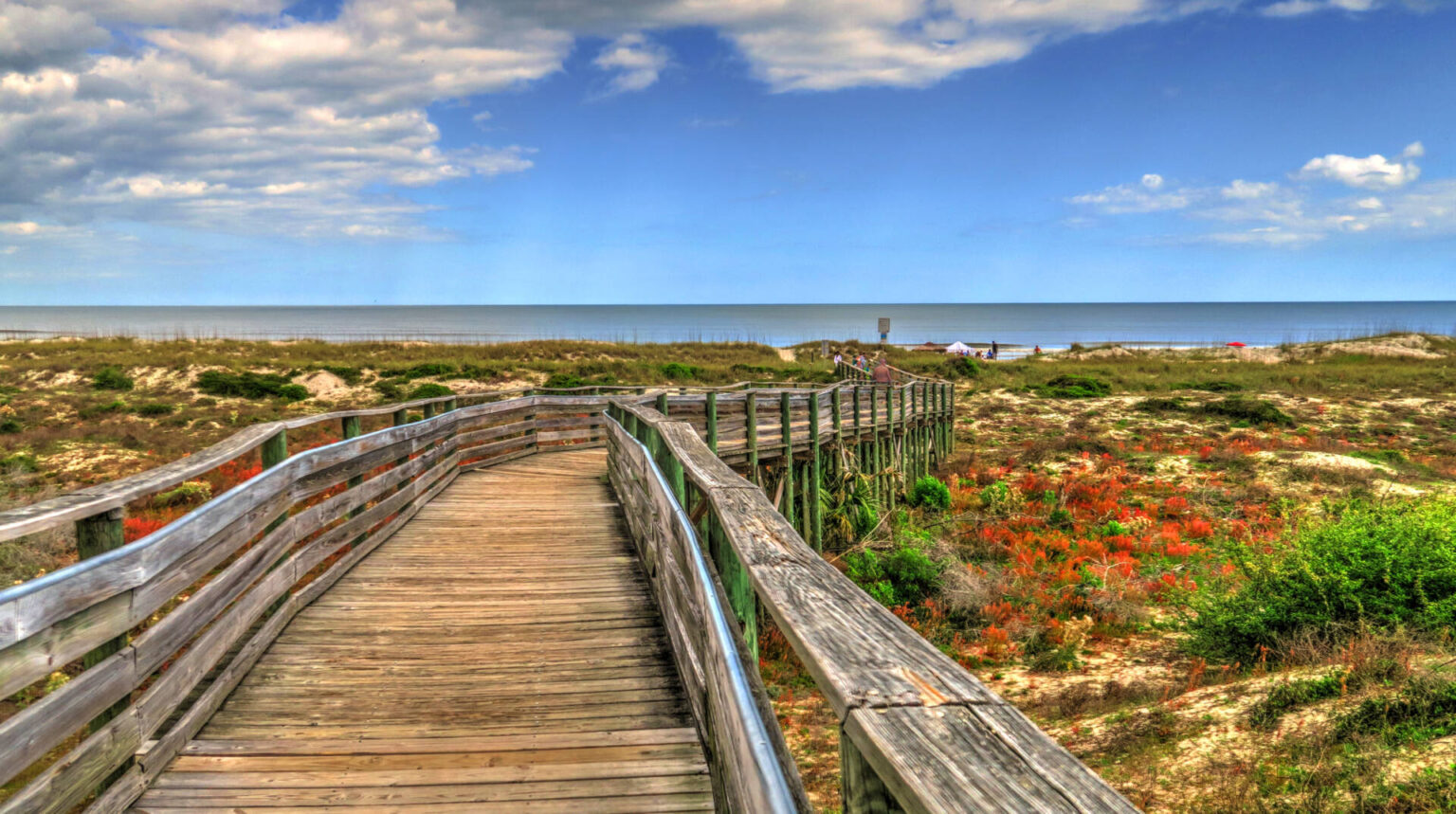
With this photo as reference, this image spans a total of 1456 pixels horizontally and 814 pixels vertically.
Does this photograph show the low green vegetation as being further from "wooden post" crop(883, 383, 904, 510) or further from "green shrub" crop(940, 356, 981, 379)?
"green shrub" crop(940, 356, 981, 379)

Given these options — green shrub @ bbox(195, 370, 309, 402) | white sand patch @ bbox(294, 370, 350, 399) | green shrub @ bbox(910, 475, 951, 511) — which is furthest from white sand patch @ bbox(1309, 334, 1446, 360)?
green shrub @ bbox(195, 370, 309, 402)

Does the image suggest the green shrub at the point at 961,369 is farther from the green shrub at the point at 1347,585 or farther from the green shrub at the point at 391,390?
the green shrub at the point at 1347,585

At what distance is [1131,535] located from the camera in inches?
528

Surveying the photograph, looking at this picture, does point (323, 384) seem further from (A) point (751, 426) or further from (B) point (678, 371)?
(A) point (751, 426)

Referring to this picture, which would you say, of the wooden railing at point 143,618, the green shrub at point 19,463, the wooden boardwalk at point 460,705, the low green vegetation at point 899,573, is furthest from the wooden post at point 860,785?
the green shrub at point 19,463

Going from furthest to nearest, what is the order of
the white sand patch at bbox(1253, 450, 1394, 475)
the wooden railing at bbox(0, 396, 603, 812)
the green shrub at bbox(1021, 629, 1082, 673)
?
the white sand patch at bbox(1253, 450, 1394, 475)
the green shrub at bbox(1021, 629, 1082, 673)
the wooden railing at bbox(0, 396, 603, 812)

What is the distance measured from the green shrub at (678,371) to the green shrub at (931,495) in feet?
61.6

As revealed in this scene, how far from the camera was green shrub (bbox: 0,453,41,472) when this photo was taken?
15551 millimetres

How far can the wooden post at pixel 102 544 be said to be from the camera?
3383 millimetres

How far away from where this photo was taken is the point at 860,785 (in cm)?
140

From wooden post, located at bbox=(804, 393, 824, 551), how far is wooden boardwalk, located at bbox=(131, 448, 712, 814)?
7.38 m

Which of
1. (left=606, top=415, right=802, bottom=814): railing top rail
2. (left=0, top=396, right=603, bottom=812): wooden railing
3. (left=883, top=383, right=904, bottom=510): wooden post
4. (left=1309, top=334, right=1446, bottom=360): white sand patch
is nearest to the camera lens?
(left=606, top=415, right=802, bottom=814): railing top rail

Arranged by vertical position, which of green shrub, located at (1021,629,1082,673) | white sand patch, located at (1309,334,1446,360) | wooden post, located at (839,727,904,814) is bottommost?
green shrub, located at (1021,629,1082,673)

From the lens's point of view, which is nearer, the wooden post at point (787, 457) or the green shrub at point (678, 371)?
the wooden post at point (787, 457)
